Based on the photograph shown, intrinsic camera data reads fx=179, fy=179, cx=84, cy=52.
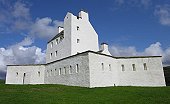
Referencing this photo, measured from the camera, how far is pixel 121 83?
3566 cm

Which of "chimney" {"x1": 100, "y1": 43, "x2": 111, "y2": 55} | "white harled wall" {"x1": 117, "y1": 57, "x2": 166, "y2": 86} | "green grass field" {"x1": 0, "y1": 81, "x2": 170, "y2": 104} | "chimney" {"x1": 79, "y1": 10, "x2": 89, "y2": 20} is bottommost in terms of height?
"green grass field" {"x1": 0, "y1": 81, "x2": 170, "y2": 104}

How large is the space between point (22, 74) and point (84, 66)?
68.7 feet

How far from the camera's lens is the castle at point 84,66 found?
30172 mm

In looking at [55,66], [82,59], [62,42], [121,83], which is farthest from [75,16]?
[121,83]

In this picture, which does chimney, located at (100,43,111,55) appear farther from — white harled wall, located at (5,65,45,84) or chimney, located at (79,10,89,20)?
white harled wall, located at (5,65,45,84)

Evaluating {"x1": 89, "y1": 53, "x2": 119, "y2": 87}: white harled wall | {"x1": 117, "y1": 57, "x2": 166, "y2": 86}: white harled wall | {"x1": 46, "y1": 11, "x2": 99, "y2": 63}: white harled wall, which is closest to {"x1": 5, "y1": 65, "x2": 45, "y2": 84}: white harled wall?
{"x1": 46, "y1": 11, "x2": 99, "y2": 63}: white harled wall

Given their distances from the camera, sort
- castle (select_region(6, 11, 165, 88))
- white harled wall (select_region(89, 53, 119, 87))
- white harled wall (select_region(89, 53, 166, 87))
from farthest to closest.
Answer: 1. white harled wall (select_region(89, 53, 166, 87))
2. castle (select_region(6, 11, 165, 88))
3. white harled wall (select_region(89, 53, 119, 87))

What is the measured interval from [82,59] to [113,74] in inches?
285

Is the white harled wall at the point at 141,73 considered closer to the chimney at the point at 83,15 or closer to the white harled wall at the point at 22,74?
the chimney at the point at 83,15

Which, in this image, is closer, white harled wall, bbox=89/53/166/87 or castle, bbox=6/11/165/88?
castle, bbox=6/11/165/88

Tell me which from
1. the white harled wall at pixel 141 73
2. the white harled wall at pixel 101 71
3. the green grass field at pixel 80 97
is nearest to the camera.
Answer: the green grass field at pixel 80 97

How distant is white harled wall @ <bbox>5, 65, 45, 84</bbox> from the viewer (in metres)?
43.4

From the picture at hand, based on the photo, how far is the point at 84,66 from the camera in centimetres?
2984

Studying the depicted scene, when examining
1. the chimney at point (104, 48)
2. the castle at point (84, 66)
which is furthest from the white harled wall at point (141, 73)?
the chimney at point (104, 48)
